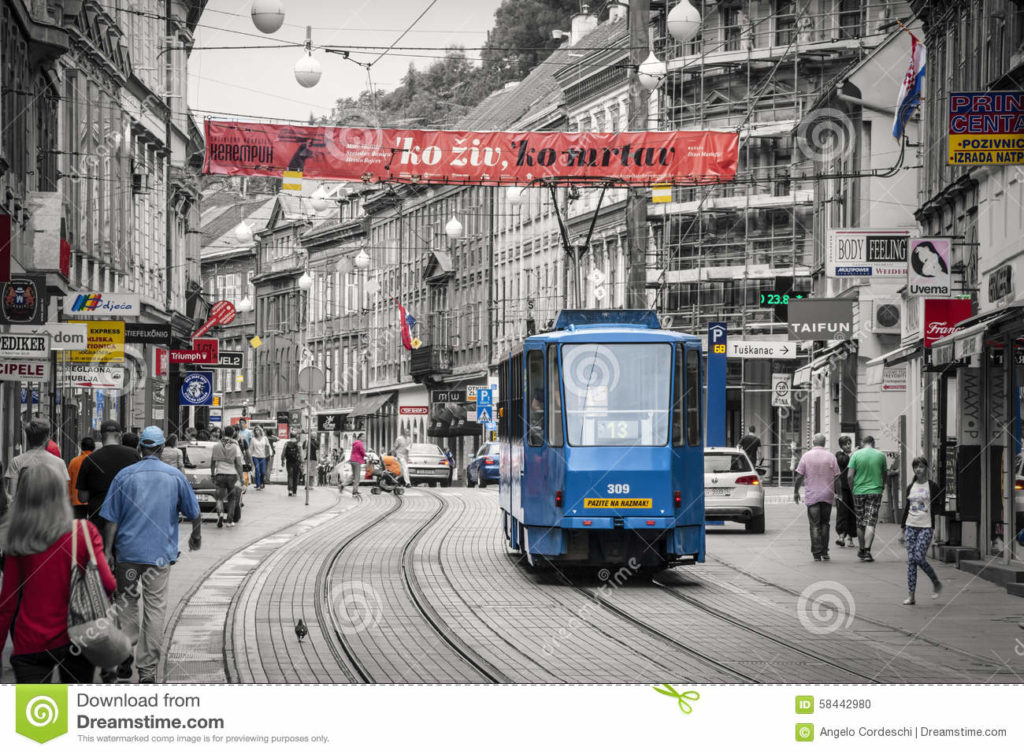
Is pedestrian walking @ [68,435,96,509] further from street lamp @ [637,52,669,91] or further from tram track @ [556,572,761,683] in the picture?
street lamp @ [637,52,669,91]

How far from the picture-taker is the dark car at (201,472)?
36.1 m

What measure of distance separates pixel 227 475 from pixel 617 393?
1393 centimetres

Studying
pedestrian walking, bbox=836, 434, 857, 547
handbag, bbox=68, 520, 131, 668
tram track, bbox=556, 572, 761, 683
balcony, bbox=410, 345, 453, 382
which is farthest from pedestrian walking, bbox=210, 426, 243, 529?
balcony, bbox=410, 345, 453, 382

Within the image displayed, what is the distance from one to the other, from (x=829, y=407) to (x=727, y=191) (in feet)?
46.6

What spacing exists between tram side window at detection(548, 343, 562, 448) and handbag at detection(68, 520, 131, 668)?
1201 centimetres

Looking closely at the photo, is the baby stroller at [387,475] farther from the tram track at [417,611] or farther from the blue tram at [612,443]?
the blue tram at [612,443]

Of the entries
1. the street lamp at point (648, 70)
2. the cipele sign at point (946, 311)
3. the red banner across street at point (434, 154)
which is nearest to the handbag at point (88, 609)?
the red banner across street at point (434, 154)

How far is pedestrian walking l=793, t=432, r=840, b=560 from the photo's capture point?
89.0 feet

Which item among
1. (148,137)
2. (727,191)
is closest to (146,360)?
(148,137)

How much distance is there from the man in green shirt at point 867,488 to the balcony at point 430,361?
56788 mm

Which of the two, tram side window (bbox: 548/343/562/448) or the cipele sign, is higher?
the cipele sign

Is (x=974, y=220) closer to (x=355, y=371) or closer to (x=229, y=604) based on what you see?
(x=229, y=604)

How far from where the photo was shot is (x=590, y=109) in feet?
196

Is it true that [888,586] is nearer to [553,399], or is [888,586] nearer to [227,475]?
[553,399]
